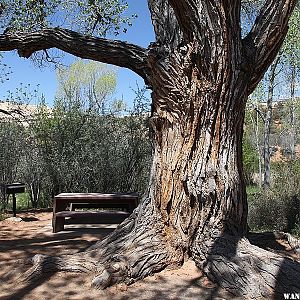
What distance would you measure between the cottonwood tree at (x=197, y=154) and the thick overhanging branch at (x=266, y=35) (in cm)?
1

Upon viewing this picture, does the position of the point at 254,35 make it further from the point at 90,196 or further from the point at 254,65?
the point at 90,196

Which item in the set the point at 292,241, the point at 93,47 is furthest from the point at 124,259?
the point at 93,47

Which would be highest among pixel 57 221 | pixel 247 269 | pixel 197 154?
pixel 197 154

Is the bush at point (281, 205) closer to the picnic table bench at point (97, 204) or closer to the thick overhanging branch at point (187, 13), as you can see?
the picnic table bench at point (97, 204)

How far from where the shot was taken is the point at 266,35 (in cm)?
511

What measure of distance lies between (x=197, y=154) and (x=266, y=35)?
5.29 ft

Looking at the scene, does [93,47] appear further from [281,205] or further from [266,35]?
[281,205]

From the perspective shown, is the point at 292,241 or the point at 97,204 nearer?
the point at 292,241

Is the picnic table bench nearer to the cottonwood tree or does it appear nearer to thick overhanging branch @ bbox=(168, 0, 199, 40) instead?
the cottonwood tree

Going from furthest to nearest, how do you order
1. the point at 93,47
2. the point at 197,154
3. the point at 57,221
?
the point at 57,221 < the point at 93,47 < the point at 197,154

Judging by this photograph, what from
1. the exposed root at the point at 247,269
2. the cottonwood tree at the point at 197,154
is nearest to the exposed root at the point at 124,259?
the cottonwood tree at the point at 197,154

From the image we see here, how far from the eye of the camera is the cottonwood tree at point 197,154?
4.61 meters

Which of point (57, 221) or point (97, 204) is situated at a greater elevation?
point (97, 204)

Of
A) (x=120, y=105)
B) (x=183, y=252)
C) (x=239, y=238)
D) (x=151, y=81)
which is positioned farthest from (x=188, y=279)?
(x=120, y=105)
